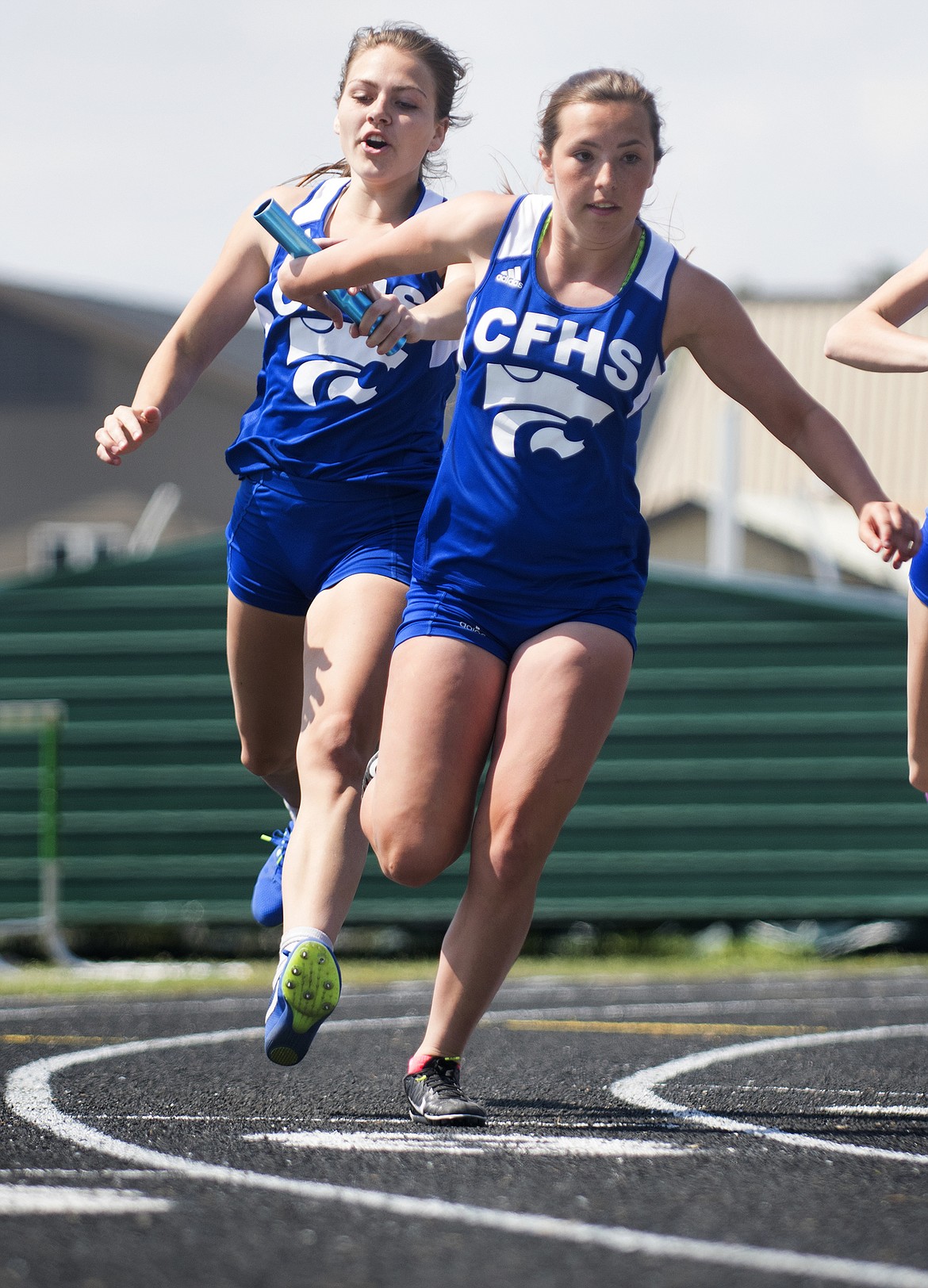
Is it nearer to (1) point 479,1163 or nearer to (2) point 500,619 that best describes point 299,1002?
(1) point 479,1163

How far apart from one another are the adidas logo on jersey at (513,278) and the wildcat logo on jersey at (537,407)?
0.68 ft

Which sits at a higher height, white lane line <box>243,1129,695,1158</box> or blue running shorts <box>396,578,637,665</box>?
blue running shorts <box>396,578,637,665</box>

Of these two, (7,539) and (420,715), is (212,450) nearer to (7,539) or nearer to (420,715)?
(7,539)

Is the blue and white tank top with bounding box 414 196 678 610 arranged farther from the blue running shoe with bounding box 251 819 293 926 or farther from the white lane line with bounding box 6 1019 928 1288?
the white lane line with bounding box 6 1019 928 1288

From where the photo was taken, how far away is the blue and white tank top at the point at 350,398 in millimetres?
4781

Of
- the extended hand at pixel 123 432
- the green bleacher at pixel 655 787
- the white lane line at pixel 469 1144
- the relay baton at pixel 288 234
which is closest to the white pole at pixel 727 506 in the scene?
the green bleacher at pixel 655 787

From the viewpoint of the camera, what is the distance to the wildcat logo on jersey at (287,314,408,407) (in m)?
4.77

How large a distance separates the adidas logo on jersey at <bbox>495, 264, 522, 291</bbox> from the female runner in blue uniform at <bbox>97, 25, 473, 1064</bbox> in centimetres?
19

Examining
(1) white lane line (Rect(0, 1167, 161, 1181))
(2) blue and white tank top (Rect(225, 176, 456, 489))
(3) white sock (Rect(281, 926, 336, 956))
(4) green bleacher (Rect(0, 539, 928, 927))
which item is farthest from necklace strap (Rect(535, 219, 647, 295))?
(4) green bleacher (Rect(0, 539, 928, 927))

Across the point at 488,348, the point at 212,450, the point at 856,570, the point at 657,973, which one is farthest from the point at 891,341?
the point at 212,450

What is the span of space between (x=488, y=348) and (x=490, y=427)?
0.63 ft

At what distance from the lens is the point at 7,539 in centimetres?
2673

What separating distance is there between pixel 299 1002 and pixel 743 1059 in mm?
2269

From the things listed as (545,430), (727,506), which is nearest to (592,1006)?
(545,430)
